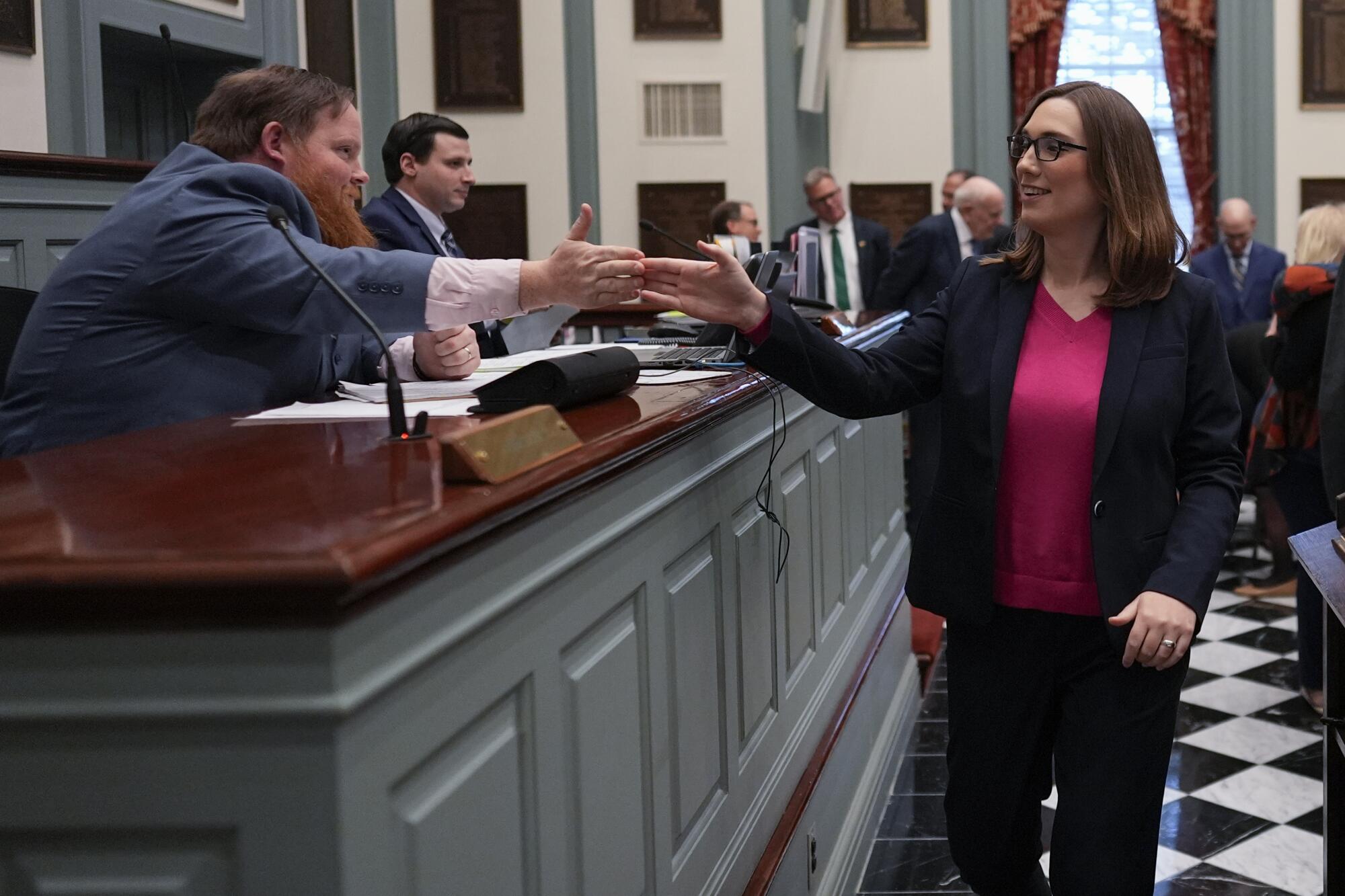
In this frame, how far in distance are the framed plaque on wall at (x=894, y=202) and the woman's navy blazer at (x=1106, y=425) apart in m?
8.73

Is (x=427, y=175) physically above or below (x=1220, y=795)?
above

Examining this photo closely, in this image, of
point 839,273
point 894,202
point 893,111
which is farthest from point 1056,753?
point 893,111

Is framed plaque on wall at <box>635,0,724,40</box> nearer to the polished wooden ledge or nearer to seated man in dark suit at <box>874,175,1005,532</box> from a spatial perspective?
seated man in dark suit at <box>874,175,1005,532</box>

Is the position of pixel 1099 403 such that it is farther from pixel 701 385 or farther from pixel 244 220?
pixel 244 220

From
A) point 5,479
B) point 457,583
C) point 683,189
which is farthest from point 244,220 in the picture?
point 683,189

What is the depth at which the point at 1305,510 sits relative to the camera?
493 cm

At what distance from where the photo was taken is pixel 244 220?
84.5 inches

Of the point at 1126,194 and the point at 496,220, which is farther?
the point at 496,220

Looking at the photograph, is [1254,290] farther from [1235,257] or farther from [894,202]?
[894,202]

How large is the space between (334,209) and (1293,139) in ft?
32.6

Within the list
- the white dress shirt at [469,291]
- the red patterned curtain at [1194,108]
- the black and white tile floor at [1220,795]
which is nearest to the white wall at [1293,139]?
the red patterned curtain at [1194,108]

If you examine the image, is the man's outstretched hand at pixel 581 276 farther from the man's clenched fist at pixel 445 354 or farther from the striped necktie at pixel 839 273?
the striped necktie at pixel 839 273

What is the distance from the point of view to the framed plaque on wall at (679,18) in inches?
411

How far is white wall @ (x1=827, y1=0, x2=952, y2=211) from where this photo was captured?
1101 centimetres
